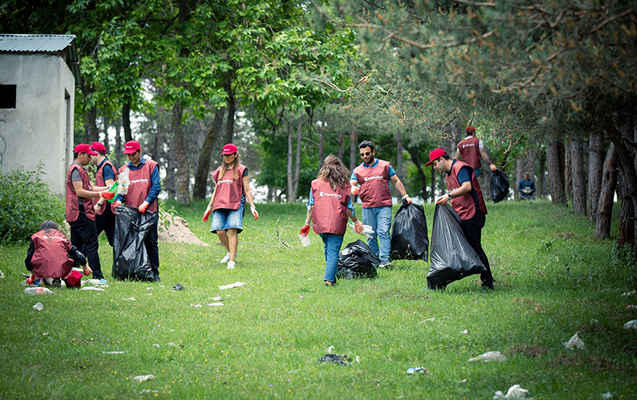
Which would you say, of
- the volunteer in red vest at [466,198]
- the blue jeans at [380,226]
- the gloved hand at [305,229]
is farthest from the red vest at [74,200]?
the volunteer in red vest at [466,198]

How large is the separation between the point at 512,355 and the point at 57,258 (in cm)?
558

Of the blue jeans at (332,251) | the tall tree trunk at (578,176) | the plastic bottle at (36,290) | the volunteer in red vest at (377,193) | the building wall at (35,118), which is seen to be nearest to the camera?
the plastic bottle at (36,290)

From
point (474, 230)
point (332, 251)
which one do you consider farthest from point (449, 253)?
point (332, 251)

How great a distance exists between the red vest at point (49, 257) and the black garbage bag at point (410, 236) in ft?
15.8

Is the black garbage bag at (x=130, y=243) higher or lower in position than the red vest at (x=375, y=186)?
lower

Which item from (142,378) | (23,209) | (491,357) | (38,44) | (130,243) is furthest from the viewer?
(38,44)

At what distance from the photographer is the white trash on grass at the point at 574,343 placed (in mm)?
5348

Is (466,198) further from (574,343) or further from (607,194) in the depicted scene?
(607,194)

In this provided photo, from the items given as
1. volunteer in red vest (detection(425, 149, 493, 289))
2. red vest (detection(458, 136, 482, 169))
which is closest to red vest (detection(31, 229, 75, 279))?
volunteer in red vest (detection(425, 149, 493, 289))

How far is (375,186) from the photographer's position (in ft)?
31.9

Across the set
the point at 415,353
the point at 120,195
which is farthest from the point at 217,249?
the point at 415,353

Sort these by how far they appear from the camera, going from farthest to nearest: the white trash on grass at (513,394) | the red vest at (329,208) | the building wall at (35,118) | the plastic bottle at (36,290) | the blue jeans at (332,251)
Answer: the building wall at (35,118), the blue jeans at (332,251), the red vest at (329,208), the plastic bottle at (36,290), the white trash on grass at (513,394)

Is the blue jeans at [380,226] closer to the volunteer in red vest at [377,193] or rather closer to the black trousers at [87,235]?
the volunteer in red vest at [377,193]

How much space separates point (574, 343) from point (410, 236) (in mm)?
4507
